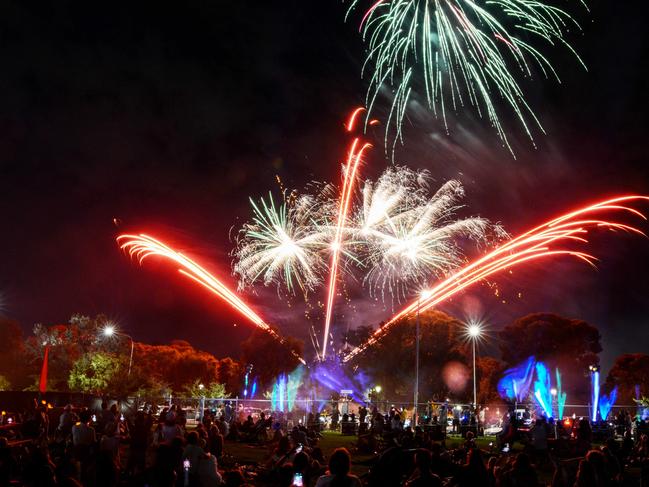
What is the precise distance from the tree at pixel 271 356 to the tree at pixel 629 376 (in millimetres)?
38805

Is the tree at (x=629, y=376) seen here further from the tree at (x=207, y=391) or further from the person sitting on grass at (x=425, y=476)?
the person sitting on grass at (x=425, y=476)

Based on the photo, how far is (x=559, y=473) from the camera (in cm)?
1123

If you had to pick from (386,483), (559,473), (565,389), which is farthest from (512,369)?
(386,483)

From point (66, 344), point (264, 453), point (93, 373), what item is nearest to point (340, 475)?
point (264, 453)

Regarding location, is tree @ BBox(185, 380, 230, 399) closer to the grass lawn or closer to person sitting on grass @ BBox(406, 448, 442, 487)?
the grass lawn

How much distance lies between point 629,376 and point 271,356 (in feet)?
142

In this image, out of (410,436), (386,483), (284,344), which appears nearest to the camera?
(386,483)

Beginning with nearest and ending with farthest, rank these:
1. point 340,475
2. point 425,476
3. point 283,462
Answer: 1. point 340,475
2. point 425,476
3. point 283,462

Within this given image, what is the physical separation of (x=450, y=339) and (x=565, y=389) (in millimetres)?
13157

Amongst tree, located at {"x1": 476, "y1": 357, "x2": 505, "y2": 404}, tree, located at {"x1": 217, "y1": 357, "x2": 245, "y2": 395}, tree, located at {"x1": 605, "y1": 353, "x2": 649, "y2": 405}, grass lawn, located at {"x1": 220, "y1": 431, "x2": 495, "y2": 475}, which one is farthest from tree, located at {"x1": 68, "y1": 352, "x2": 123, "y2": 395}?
tree, located at {"x1": 605, "y1": 353, "x2": 649, "y2": 405}

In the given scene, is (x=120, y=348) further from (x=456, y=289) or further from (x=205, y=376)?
(x=456, y=289)

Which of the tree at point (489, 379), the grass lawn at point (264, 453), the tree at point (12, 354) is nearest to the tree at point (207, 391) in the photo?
the tree at point (12, 354)

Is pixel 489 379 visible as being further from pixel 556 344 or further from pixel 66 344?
pixel 66 344

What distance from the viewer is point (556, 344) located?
71312mm
